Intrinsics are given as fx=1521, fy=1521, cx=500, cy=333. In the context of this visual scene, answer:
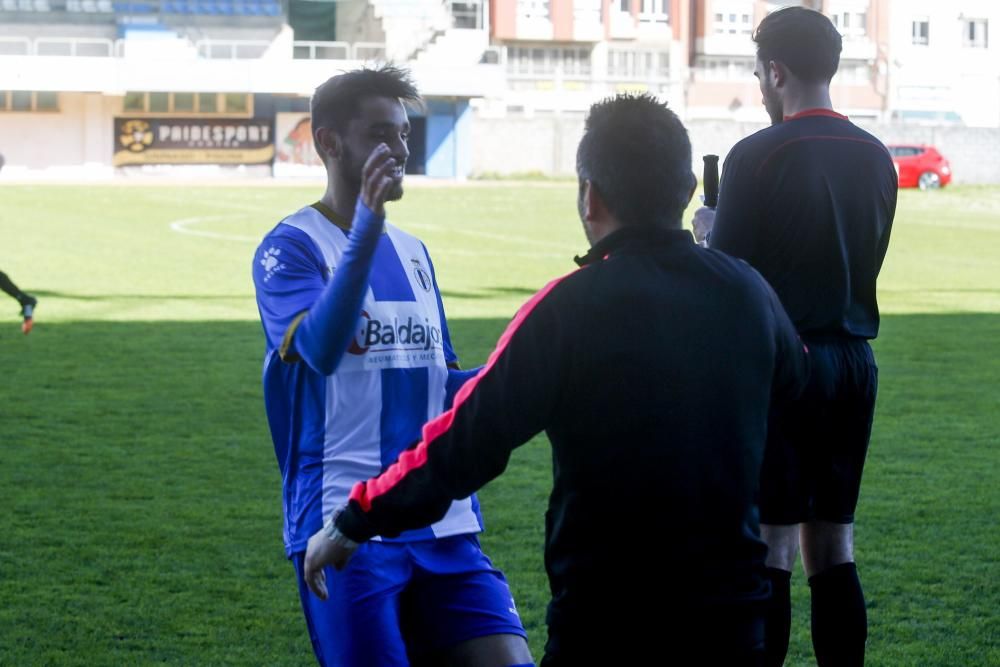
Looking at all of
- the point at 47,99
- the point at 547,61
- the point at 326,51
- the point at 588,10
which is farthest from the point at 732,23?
the point at 47,99

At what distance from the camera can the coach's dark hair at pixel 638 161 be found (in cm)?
255

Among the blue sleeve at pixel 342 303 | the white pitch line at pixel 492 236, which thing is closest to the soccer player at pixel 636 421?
the blue sleeve at pixel 342 303

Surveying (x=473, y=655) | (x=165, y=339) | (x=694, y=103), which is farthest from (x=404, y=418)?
(x=694, y=103)

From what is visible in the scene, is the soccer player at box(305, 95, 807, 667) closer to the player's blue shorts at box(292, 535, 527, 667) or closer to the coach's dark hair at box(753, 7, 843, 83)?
the player's blue shorts at box(292, 535, 527, 667)

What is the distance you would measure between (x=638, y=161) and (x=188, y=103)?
51.8 meters

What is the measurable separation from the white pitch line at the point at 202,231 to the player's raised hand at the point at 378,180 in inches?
871

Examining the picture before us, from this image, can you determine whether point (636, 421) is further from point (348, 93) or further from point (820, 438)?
point (820, 438)

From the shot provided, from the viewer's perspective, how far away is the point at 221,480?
786 cm

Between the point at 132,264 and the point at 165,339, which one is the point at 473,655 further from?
the point at 132,264

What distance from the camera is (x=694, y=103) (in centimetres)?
7144

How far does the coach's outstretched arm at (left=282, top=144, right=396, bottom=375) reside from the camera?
2857mm

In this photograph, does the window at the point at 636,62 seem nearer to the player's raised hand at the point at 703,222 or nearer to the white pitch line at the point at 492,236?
the white pitch line at the point at 492,236

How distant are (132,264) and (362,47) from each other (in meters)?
37.5

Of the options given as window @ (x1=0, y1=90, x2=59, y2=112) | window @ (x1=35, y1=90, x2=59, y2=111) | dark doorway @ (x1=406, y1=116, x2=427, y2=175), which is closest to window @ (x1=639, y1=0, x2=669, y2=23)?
dark doorway @ (x1=406, y1=116, x2=427, y2=175)
